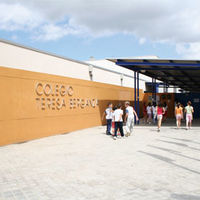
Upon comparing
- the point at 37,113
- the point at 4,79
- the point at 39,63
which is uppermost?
the point at 39,63

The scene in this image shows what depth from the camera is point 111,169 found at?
6.95 metres

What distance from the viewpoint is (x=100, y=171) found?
6746 millimetres

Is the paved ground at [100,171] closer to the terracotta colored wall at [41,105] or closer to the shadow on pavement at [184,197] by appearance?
the shadow on pavement at [184,197]

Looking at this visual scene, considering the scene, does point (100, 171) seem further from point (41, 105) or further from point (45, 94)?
point (45, 94)

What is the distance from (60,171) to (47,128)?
21.8 feet

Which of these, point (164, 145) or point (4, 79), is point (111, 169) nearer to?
point (164, 145)

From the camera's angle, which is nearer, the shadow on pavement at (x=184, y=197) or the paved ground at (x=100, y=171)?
the shadow on pavement at (x=184, y=197)

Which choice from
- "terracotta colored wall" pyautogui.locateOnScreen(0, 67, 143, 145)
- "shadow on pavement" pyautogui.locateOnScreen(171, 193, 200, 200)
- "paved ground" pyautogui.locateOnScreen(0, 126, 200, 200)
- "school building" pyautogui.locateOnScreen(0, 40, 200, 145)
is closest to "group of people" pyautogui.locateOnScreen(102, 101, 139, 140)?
"paved ground" pyautogui.locateOnScreen(0, 126, 200, 200)

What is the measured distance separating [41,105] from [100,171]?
267 inches

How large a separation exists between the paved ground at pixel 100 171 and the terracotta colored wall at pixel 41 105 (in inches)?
42.8

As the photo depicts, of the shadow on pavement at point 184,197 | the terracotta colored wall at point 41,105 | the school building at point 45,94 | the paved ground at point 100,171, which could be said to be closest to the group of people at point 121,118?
the paved ground at point 100,171

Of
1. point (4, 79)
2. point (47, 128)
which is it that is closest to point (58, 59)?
point (47, 128)

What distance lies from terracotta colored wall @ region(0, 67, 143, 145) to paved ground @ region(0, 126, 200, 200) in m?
1.09

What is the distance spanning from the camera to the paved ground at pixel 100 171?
5.15m
